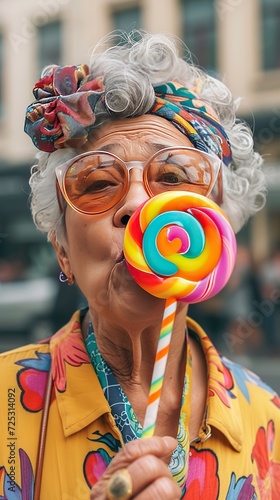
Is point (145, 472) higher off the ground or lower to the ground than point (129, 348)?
lower

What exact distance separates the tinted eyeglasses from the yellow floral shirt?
0.40 m

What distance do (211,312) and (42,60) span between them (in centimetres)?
627

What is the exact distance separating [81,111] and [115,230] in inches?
12.3

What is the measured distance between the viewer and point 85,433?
150 cm

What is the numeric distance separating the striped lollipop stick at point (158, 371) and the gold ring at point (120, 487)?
0.34 feet

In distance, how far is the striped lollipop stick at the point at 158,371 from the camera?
1195mm

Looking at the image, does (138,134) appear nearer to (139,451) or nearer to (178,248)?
(178,248)

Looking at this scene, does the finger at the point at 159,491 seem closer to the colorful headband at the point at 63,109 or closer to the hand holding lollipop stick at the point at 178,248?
the hand holding lollipop stick at the point at 178,248

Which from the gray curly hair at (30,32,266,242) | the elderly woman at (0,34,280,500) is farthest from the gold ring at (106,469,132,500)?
the gray curly hair at (30,32,266,242)

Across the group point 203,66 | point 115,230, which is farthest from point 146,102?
point 203,66

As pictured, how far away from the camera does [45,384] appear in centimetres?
159

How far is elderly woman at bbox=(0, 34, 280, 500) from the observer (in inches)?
57.0

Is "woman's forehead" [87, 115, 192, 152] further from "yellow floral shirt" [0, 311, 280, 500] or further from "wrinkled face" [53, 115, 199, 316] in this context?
"yellow floral shirt" [0, 311, 280, 500]

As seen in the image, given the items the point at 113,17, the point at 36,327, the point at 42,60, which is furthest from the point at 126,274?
the point at 113,17
